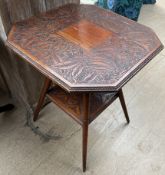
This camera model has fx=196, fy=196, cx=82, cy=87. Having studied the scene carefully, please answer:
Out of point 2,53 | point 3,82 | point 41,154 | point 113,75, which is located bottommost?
point 41,154

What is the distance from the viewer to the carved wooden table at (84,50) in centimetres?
69

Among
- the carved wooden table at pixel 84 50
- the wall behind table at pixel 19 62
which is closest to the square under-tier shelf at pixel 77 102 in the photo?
the carved wooden table at pixel 84 50

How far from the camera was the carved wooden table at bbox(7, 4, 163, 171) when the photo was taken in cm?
69

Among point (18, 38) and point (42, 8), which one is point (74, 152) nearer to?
point (18, 38)

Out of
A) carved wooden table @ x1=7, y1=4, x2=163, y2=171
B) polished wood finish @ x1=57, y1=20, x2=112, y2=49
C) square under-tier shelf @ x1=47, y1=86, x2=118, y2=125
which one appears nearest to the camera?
carved wooden table @ x1=7, y1=4, x2=163, y2=171

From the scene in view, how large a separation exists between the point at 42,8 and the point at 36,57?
0.43 m

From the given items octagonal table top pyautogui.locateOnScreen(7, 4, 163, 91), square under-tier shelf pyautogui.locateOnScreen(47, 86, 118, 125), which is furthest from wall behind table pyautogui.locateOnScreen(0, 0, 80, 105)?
square under-tier shelf pyautogui.locateOnScreen(47, 86, 118, 125)

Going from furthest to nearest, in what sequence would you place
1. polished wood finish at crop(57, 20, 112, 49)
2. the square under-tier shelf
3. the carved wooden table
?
the square under-tier shelf < polished wood finish at crop(57, 20, 112, 49) < the carved wooden table

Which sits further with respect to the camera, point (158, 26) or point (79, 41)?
point (158, 26)

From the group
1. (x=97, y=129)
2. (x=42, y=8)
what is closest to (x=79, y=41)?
(x=42, y=8)

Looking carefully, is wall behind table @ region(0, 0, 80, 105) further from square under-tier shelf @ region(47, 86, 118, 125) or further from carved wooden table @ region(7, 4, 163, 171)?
square under-tier shelf @ region(47, 86, 118, 125)

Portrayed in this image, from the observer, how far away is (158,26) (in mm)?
2418

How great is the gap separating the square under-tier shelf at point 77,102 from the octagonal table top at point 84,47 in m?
0.32

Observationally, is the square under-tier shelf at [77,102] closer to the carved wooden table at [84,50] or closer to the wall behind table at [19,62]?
the carved wooden table at [84,50]
